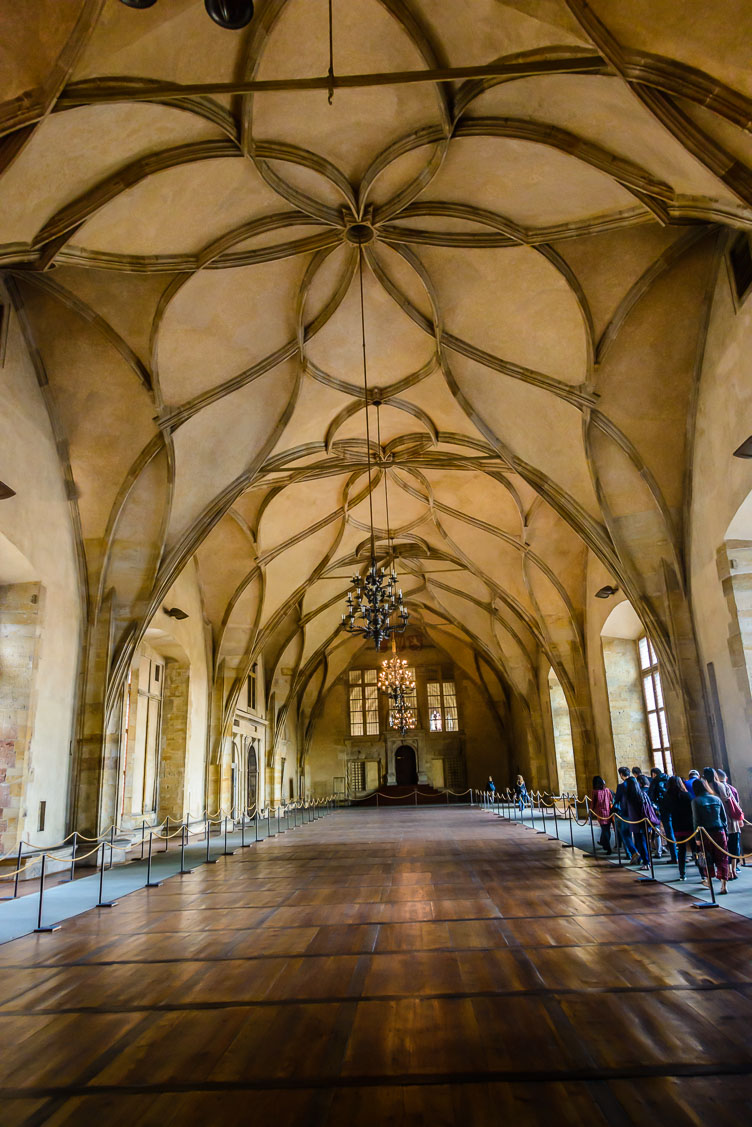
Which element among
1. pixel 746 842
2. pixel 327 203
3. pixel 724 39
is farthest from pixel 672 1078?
pixel 327 203

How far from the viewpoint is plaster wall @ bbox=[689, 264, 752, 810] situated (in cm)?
876

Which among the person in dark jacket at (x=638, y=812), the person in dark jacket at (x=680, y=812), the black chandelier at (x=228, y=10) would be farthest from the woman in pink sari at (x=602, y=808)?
the black chandelier at (x=228, y=10)

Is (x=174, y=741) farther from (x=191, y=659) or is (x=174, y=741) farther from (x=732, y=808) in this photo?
(x=732, y=808)

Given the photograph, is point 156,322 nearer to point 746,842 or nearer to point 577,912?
point 577,912

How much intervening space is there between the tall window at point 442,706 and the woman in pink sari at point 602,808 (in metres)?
18.6

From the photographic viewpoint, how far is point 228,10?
4707mm

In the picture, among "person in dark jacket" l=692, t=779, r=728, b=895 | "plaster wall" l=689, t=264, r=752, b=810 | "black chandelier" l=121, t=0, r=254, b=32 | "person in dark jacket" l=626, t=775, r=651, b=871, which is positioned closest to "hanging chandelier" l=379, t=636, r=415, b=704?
"plaster wall" l=689, t=264, r=752, b=810

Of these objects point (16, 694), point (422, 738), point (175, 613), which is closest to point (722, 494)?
point (16, 694)

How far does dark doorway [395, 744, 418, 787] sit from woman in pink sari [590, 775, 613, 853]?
63.2ft

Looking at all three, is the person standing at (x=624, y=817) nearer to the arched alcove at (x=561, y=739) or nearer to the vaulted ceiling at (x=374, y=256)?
the vaulted ceiling at (x=374, y=256)

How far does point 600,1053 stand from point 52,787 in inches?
371

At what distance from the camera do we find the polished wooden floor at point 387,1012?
2916 mm

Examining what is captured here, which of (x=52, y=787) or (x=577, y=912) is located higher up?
(x=52, y=787)

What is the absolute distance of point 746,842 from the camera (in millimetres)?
9297
